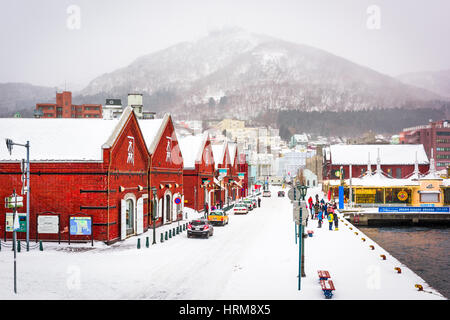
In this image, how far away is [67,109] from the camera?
160 meters

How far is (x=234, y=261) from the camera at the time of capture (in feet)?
71.0

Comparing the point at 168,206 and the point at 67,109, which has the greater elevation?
the point at 67,109

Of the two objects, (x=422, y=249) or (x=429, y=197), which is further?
(x=429, y=197)

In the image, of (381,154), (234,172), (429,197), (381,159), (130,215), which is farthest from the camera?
(381,154)

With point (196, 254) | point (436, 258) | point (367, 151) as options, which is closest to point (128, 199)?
point (196, 254)

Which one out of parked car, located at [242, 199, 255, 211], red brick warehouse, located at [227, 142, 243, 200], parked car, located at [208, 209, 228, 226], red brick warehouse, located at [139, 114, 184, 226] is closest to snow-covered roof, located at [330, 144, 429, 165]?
red brick warehouse, located at [227, 142, 243, 200]

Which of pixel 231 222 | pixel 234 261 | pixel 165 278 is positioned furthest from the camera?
pixel 231 222

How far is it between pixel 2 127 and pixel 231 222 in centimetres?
2225

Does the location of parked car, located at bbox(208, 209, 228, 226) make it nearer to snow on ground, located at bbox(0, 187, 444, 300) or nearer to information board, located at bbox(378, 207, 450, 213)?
snow on ground, located at bbox(0, 187, 444, 300)

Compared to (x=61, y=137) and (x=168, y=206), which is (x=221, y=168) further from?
(x=61, y=137)

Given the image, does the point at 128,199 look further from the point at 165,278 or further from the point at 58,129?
the point at 165,278

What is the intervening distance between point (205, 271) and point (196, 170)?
3211 centimetres

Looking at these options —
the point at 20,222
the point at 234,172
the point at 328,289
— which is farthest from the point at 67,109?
the point at 328,289

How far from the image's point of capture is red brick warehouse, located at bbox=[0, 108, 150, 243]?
2703cm
